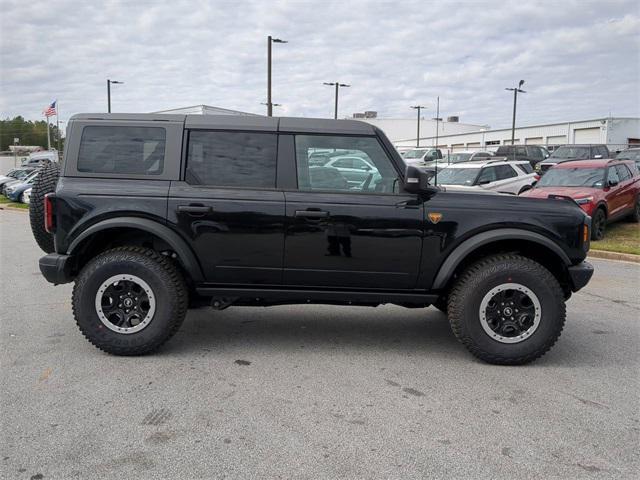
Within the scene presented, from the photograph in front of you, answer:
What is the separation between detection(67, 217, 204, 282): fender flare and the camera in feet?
→ 14.3

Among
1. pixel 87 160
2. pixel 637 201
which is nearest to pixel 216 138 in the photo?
pixel 87 160

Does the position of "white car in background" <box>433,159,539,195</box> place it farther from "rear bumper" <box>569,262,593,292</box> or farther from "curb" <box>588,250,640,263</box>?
"rear bumper" <box>569,262,593,292</box>

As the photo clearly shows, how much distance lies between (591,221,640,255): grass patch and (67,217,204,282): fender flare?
8658mm

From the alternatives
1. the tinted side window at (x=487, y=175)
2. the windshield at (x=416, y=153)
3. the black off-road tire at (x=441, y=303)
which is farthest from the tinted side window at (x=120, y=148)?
the windshield at (x=416, y=153)

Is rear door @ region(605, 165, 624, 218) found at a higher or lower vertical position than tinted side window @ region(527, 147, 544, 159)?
lower

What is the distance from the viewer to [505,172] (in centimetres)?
1486

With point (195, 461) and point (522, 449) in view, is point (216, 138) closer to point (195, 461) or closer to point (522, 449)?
point (195, 461)

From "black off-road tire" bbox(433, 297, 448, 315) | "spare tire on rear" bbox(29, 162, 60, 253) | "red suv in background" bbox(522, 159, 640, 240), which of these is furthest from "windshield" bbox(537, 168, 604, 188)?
"spare tire on rear" bbox(29, 162, 60, 253)

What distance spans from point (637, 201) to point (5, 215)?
63.0 ft

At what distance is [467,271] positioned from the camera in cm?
453

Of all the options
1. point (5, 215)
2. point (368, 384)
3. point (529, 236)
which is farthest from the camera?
point (5, 215)

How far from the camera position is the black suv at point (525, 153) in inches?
1096

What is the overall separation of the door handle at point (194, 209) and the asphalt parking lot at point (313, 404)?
1202 millimetres

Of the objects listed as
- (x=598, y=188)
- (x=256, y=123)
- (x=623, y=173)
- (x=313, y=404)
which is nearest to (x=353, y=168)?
(x=256, y=123)
